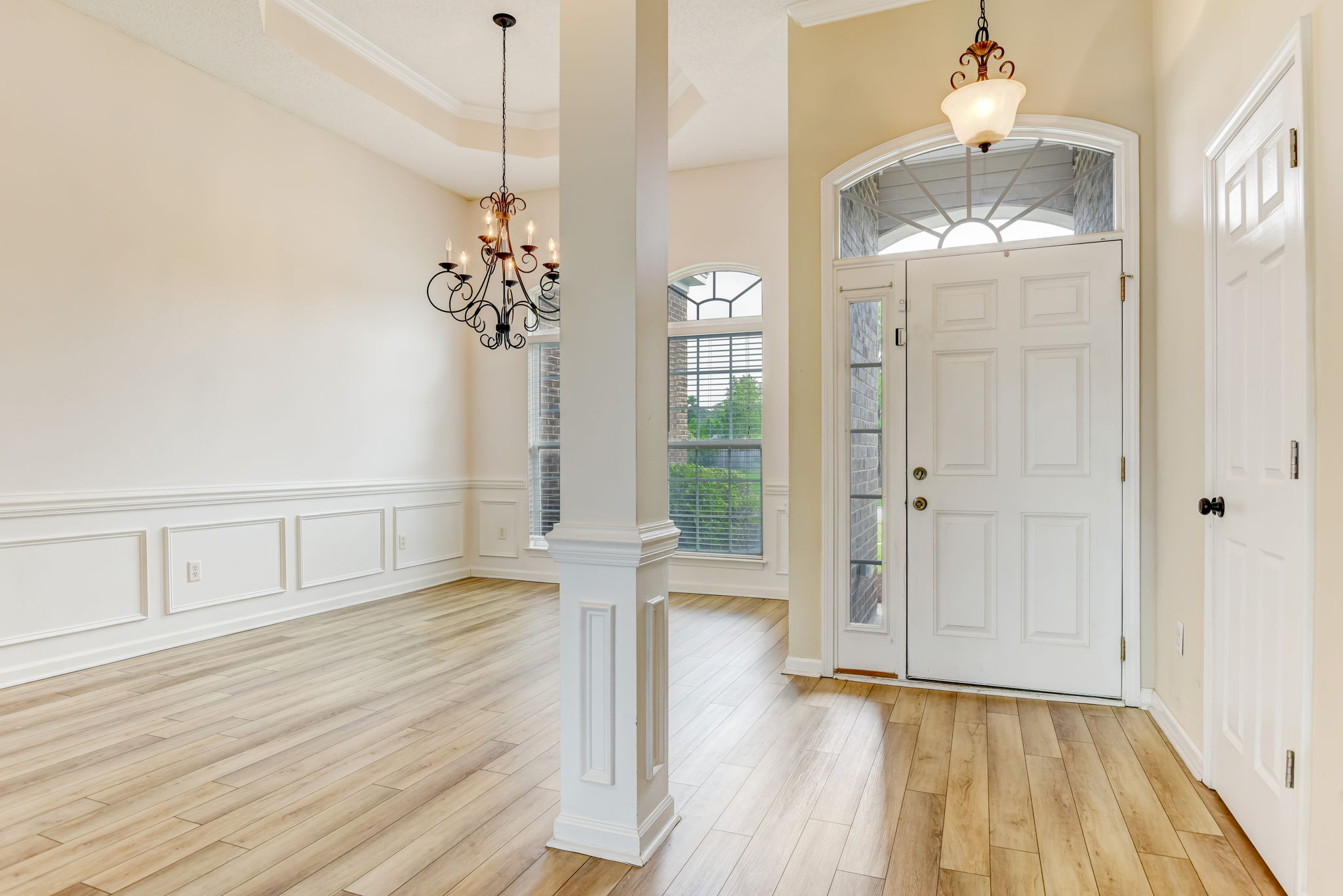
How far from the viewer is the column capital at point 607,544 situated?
1.92m

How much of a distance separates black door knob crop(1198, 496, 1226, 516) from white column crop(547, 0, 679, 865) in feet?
5.58

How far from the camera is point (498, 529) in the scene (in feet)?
20.6

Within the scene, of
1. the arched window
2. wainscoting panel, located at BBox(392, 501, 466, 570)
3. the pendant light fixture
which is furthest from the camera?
wainscoting panel, located at BBox(392, 501, 466, 570)

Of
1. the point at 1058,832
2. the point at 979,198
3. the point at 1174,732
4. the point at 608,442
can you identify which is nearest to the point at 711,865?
the point at 1058,832

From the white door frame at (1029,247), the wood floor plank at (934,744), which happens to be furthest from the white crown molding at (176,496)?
the wood floor plank at (934,744)

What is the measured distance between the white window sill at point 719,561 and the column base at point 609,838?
11.4 feet

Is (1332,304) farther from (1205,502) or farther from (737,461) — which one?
(737,461)

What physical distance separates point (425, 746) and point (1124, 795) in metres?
2.35

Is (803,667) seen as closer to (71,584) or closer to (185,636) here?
(185,636)

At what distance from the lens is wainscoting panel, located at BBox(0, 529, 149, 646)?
340 cm

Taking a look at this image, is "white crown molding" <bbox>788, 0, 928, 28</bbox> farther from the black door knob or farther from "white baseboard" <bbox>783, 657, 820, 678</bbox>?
"white baseboard" <bbox>783, 657, 820, 678</bbox>

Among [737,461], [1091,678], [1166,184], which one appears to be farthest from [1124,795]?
[737,461]

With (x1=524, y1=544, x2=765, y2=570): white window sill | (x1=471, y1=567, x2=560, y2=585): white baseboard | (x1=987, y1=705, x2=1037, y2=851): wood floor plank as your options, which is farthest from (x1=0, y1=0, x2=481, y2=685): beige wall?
(x1=987, y1=705, x2=1037, y2=851): wood floor plank

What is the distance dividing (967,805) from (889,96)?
298 cm
